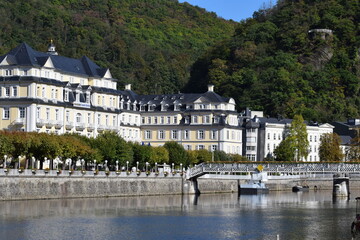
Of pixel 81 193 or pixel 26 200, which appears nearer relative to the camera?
pixel 26 200

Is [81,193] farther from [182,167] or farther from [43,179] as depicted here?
[182,167]

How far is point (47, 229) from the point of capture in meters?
54.5

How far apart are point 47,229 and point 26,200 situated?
53.9 ft

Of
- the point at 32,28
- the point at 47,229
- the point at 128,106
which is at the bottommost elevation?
the point at 47,229

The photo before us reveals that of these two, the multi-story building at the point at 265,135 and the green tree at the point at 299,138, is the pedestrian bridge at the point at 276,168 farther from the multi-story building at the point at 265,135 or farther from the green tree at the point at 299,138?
the multi-story building at the point at 265,135

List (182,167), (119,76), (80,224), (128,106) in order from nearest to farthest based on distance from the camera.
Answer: (80,224), (182,167), (128,106), (119,76)

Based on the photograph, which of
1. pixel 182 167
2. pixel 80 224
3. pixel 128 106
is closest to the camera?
pixel 80 224

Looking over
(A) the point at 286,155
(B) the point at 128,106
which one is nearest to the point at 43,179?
(B) the point at 128,106

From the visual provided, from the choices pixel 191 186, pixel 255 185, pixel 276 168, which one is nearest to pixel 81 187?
pixel 191 186

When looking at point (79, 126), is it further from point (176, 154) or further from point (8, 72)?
point (176, 154)

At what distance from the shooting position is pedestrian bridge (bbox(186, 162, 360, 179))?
290 ft

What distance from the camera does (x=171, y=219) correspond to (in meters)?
63.2

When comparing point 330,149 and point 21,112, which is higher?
point 21,112

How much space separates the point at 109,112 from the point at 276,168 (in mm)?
25459
